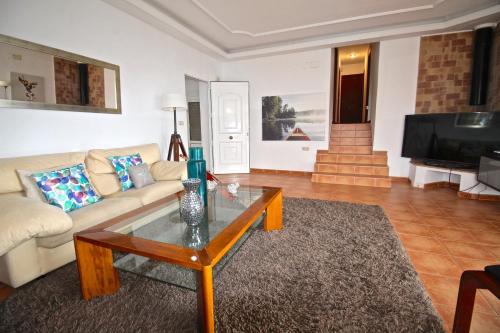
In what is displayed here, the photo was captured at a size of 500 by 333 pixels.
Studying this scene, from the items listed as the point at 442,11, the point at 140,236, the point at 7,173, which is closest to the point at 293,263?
the point at 140,236

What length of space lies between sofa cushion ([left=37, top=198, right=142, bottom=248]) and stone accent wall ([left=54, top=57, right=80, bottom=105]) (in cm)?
125

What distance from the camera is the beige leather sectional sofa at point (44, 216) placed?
4.68ft

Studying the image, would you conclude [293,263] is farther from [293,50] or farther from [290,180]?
[293,50]

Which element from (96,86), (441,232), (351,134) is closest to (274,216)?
(441,232)

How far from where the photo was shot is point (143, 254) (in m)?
1.21

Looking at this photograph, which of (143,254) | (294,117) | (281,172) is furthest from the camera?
(281,172)

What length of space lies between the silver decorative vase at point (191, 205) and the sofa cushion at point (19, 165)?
1.44m

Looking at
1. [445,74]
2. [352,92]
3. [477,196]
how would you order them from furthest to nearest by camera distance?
[352,92] → [445,74] → [477,196]

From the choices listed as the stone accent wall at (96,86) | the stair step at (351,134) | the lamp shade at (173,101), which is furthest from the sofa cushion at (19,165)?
the stair step at (351,134)

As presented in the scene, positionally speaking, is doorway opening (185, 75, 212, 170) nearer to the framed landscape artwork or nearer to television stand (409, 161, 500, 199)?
the framed landscape artwork

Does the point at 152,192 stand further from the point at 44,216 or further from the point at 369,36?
the point at 369,36

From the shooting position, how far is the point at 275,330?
123 centimetres

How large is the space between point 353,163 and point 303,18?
273 cm

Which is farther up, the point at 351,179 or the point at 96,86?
the point at 96,86
